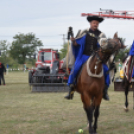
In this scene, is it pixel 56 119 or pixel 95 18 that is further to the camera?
pixel 56 119

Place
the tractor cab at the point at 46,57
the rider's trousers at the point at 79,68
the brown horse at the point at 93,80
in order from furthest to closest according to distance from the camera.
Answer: the tractor cab at the point at 46,57 → the rider's trousers at the point at 79,68 → the brown horse at the point at 93,80

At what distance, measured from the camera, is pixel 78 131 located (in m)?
7.64

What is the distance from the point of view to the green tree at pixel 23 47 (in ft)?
340

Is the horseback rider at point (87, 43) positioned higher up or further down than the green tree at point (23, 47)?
further down

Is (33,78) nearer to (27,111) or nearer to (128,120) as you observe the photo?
(27,111)

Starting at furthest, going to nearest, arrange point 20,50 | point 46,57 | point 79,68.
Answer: point 20,50 < point 46,57 < point 79,68

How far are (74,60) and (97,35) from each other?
0.88 m

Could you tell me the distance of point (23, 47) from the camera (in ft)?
346

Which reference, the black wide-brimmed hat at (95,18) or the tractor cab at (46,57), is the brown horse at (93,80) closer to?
the black wide-brimmed hat at (95,18)

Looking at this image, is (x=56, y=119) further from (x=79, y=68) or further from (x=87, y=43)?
(x=87, y=43)

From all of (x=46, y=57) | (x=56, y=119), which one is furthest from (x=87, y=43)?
(x=46, y=57)

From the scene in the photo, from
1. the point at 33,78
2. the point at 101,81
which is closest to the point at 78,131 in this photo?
the point at 101,81

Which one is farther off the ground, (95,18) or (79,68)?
(95,18)

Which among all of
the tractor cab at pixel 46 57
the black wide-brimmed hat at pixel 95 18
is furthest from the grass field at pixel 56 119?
the tractor cab at pixel 46 57
